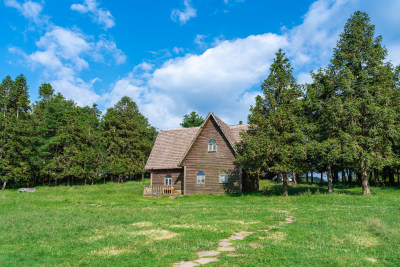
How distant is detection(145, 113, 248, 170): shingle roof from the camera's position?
3400cm

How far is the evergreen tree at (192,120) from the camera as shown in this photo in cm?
7125

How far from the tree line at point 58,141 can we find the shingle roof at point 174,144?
1985cm

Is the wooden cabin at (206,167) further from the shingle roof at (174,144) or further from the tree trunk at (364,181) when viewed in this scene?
the tree trunk at (364,181)

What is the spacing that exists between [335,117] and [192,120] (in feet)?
158

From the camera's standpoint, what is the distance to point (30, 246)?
335 inches

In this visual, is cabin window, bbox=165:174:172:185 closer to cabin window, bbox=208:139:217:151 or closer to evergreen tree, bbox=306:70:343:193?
cabin window, bbox=208:139:217:151

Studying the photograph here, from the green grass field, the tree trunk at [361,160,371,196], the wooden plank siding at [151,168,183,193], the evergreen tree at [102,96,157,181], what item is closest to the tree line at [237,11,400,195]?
the tree trunk at [361,160,371,196]

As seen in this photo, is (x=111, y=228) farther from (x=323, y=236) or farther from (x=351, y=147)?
(x=351, y=147)

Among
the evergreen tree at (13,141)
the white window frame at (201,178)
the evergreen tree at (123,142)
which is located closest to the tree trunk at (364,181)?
the white window frame at (201,178)

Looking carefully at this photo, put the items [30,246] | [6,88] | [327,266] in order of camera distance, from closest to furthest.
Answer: [327,266] < [30,246] < [6,88]

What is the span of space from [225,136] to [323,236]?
22331 millimetres

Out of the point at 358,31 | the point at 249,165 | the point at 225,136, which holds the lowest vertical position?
the point at 249,165

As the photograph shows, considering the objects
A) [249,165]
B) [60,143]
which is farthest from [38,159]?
[249,165]

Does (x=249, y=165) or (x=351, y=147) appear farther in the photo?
(x=249, y=165)
